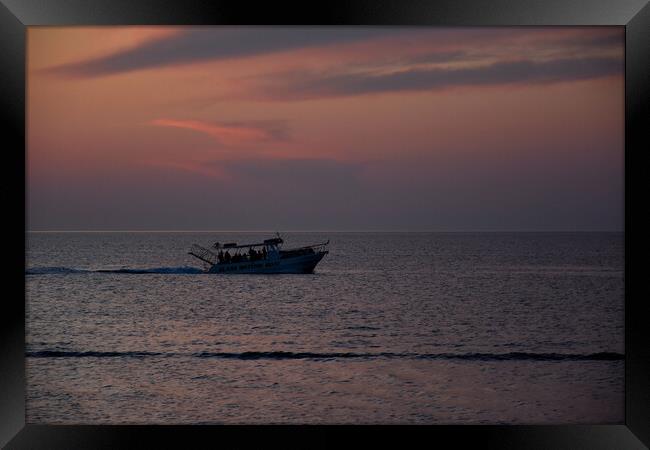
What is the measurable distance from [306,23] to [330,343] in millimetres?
12843

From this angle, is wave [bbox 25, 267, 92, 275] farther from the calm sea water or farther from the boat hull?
the boat hull

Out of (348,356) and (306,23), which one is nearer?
(306,23)

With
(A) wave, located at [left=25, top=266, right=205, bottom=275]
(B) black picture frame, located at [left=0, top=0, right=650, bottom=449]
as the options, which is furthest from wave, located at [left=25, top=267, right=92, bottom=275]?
(B) black picture frame, located at [left=0, top=0, right=650, bottom=449]

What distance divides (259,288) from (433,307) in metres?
7.20

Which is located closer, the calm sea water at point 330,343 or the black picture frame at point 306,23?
the black picture frame at point 306,23

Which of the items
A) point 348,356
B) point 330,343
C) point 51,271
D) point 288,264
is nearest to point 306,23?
point 348,356

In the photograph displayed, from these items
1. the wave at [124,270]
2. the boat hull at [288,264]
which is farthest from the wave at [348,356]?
the wave at [124,270]

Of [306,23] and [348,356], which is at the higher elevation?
[306,23]

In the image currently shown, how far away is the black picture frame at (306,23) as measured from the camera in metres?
3.62

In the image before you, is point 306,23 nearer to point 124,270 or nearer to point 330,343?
point 330,343

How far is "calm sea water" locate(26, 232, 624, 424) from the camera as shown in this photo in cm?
862

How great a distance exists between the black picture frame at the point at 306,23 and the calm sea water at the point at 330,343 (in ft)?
9.73

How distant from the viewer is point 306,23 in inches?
144

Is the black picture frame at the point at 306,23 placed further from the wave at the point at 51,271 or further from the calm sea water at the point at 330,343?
the wave at the point at 51,271
